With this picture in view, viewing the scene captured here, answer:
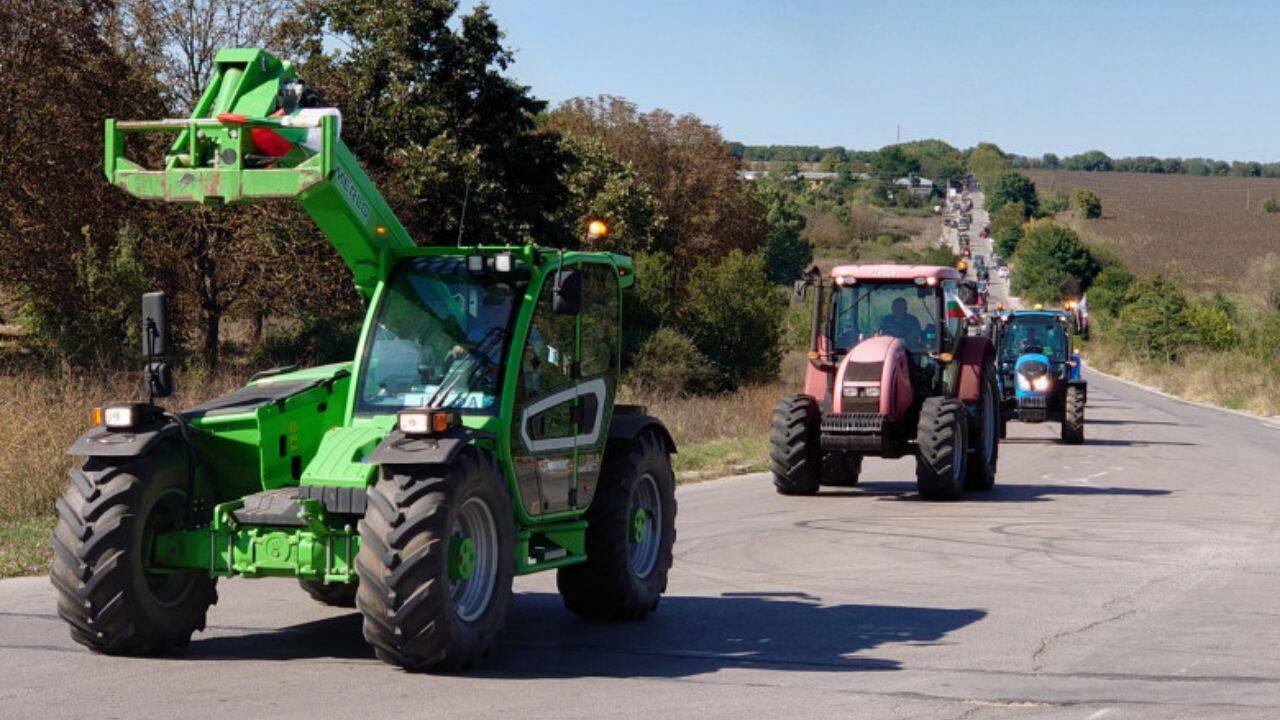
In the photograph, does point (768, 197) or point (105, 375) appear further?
point (768, 197)

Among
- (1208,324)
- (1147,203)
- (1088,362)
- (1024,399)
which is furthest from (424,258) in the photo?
(1147,203)

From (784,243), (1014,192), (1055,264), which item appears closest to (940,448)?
(784,243)

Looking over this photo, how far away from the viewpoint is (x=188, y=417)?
9352 millimetres

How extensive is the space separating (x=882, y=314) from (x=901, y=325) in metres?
0.28

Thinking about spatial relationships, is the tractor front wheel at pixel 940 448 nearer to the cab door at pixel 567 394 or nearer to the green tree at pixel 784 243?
the cab door at pixel 567 394

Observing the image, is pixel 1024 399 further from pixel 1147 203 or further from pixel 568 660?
pixel 1147 203

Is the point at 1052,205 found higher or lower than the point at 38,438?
higher

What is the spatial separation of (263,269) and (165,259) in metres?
2.10

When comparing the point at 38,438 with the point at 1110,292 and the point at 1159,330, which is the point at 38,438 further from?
the point at 1110,292

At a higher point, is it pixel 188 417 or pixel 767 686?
pixel 188 417

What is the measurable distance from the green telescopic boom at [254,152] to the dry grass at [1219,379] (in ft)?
144

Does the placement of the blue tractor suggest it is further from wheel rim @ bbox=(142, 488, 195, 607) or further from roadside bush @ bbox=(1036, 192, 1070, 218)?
roadside bush @ bbox=(1036, 192, 1070, 218)

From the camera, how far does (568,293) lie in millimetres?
9328

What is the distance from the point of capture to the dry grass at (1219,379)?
167 feet
